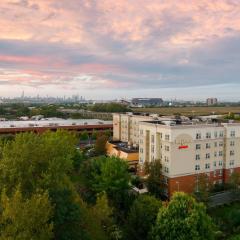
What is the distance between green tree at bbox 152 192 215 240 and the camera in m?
25.4

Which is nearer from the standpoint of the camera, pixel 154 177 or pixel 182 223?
pixel 182 223

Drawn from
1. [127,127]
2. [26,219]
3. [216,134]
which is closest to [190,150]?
[216,134]

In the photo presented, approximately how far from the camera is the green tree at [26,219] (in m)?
18.7

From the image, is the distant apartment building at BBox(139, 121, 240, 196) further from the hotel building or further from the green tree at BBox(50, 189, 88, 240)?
the green tree at BBox(50, 189, 88, 240)

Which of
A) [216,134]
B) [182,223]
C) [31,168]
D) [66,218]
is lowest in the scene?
[182,223]

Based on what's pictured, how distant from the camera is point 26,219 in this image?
18891mm

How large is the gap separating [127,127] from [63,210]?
1786 inches

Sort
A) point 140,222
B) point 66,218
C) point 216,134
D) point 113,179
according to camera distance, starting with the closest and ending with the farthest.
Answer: point 66,218 < point 140,222 < point 113,179 < point 216,134

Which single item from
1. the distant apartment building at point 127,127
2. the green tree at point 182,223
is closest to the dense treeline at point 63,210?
the green tree at point 182,223

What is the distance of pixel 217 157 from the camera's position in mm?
43688

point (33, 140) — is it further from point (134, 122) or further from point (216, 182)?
point (134, 122)

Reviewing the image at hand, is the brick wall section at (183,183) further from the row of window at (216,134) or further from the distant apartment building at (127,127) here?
the distant apartment building at (127,127)

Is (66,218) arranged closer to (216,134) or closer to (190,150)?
(190,150)

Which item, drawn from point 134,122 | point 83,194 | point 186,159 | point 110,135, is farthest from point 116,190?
point 110,135
